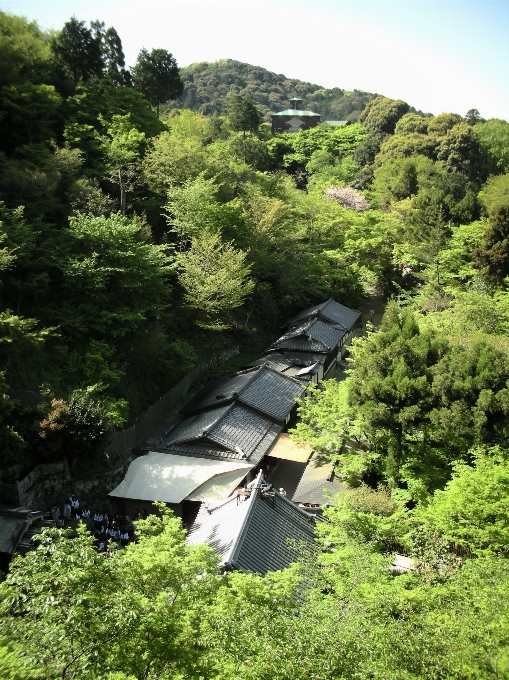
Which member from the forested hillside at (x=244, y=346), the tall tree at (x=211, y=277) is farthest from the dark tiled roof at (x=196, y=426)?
the tall tree at (x=211, y=277)

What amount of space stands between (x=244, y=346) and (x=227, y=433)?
36.2 ft

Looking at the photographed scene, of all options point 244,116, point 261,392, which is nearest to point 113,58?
point 244,116

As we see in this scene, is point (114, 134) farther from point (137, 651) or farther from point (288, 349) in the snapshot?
point (137, 651)

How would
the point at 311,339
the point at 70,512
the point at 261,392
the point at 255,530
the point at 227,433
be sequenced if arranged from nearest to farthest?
1. the point at 255,530
2. the point at 70,512
3. the point at 227,433
4. the point at 261,392
5. the point at 311,339

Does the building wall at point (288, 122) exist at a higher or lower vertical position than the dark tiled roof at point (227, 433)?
higher

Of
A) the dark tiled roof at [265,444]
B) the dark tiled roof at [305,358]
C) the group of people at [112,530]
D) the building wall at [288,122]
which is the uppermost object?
the building wall at [288,122]

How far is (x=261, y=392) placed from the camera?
2152 cm

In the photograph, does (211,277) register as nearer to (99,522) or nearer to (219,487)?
(219,487)

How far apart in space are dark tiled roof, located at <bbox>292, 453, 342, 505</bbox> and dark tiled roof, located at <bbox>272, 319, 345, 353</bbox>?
8.56 m

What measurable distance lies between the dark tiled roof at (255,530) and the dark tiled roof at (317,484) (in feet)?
5.09

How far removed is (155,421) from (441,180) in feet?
95.2

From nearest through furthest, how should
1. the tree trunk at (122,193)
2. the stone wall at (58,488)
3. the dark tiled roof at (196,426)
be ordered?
the stone wall at (58,488)
the dark tiled roof at (196,426)
the tree trunk at (122,193)

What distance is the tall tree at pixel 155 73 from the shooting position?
4119cm

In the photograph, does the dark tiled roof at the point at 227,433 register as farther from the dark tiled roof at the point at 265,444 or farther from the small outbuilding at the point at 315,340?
the small outbuilding at the point at 315,340
